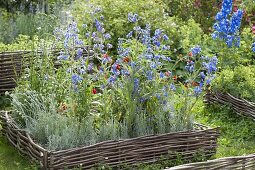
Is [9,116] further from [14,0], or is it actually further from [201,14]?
[201,14]

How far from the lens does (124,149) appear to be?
Result: 5.71 m

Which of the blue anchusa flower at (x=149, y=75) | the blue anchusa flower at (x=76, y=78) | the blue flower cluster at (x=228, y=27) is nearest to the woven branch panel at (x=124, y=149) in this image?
the blue anchusa flower at (x=149, y=75)

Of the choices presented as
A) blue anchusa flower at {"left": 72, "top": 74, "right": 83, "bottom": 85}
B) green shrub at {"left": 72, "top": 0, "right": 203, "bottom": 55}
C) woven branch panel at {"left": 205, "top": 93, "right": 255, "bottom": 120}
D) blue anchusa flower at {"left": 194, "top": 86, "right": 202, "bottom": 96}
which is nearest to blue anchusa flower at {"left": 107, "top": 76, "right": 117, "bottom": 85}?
blue anchusa flower at {"left": 72, "top": 74, "right": 83, "bottom": 85}

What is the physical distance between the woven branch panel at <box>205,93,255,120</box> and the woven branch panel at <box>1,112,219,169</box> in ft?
3.78

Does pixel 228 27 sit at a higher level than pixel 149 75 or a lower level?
higher

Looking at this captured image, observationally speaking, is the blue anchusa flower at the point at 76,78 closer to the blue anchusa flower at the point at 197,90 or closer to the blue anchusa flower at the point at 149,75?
the blue anchusa flower at the point at 149,75

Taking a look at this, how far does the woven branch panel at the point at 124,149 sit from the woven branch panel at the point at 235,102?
115 centimetres

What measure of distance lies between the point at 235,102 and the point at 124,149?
7.49 feet

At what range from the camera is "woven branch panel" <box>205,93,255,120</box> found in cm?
719

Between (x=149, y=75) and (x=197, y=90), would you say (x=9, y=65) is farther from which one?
(x=197, y=90)

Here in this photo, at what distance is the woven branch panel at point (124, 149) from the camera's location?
5477 millimetres

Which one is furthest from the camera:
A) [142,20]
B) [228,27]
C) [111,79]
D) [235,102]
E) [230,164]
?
[142,20]

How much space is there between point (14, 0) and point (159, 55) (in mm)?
4693

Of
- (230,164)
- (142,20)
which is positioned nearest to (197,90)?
(230,164)
